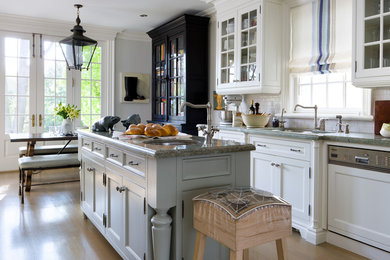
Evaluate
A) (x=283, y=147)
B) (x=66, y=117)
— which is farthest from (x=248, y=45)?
(x=66, y=117)

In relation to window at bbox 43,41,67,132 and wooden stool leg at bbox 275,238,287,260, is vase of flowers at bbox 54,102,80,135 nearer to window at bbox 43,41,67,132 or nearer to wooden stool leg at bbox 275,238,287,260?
window at bbox 43,41,67,132

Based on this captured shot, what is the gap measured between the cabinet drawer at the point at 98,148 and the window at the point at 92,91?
3575 millimetres

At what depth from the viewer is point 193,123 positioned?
5215 millimetres

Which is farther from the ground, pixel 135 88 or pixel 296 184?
pixel 135 88

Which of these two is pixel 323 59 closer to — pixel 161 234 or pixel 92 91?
pixel 161 234

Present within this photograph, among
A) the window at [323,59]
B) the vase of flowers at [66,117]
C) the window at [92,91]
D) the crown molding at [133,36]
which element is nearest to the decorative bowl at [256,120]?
the window at [323,59]

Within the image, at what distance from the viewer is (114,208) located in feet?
7.95

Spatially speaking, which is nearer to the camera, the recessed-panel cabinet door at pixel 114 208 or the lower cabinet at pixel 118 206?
the lower cabinet at pixel 118 206

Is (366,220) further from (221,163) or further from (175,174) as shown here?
(175,174)

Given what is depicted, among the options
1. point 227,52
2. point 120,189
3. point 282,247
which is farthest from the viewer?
point 227,52

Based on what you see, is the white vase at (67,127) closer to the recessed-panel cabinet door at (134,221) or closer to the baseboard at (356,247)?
the recessed-panel cabinet door at (134,221)

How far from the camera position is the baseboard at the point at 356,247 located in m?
2.45

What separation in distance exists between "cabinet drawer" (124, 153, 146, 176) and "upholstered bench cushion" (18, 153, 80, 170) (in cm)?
228

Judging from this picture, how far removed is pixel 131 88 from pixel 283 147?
4151 mm
